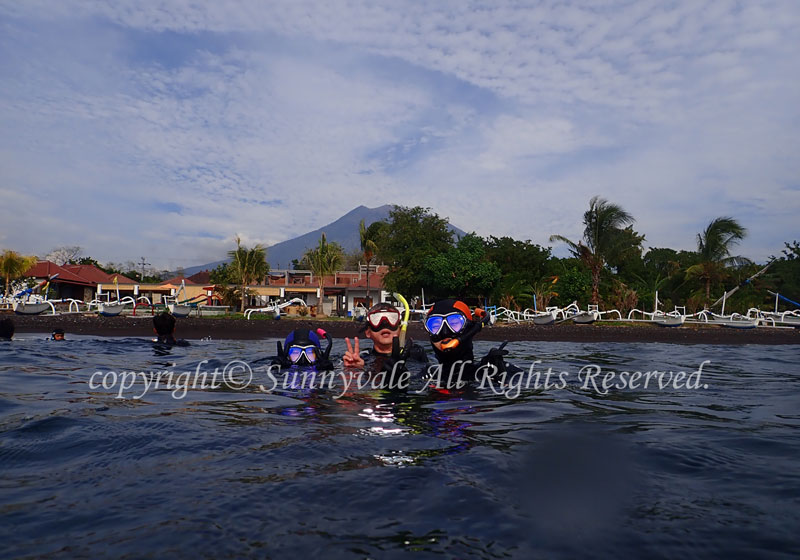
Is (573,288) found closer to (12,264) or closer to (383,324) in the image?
(383,324)

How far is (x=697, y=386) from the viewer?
695 cm

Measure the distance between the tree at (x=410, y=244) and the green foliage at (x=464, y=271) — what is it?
5.87ft

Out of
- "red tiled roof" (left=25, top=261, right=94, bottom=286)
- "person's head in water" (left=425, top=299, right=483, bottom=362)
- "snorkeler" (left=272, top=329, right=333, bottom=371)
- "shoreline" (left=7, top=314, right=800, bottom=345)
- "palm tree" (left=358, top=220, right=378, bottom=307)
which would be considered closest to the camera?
"person's head in water" (left=425, top=299, right=483, bottom=362)

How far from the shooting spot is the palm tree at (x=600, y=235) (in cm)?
2794

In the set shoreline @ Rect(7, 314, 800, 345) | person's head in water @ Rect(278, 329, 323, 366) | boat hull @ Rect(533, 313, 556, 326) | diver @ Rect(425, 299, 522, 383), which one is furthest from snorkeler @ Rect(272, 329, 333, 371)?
boat hull @ Rect(533, 313, 556, 326)

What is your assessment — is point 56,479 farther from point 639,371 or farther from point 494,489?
point 639,371

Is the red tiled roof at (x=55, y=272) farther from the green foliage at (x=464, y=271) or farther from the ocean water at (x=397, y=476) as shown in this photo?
the ocean water at (x=397, y=476)

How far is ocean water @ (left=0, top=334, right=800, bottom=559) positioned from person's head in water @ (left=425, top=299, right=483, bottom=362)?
0.66 meters

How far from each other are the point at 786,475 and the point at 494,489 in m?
1.67

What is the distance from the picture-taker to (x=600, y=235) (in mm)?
28422

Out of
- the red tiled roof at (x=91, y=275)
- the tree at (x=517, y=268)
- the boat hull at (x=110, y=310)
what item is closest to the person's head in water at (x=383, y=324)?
the boat hull at (x=110, y=310)

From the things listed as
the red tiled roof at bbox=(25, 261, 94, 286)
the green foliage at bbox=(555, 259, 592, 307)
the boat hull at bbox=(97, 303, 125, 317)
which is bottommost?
the boat hull at bbox=(97, 303, 125, 317)

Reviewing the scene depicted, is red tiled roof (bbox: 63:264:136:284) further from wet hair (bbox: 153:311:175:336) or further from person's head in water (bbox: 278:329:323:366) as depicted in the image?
person's head in water (bbox: 278:329:323:366)

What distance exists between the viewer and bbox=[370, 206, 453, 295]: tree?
120ft
